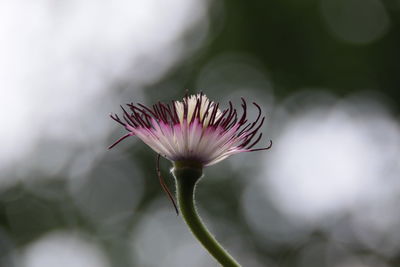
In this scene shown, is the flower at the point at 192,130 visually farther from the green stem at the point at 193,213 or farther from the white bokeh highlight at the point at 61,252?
the white bokeh highlight at the point at 61,252

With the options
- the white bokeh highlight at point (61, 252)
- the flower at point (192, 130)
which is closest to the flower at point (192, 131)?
the flower at point (192, 130)

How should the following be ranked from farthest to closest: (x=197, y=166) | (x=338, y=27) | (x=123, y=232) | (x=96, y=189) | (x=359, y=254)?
(x=96, y=189) → (x=123, y=232) → (x=338, y=27) → (x=359, y=254) → (x=197, y=166)

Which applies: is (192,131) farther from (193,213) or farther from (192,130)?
(193,213)

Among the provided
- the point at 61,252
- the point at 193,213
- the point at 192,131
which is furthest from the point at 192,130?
the point at 61,252

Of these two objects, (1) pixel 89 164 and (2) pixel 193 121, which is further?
(1) pixel 89 164

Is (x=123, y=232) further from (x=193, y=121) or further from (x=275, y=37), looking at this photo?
(x=193, y=121)

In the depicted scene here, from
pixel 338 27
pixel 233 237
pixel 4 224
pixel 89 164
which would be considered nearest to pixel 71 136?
pixel 89 164

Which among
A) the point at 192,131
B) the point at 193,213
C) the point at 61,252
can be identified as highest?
the point at 61,252
